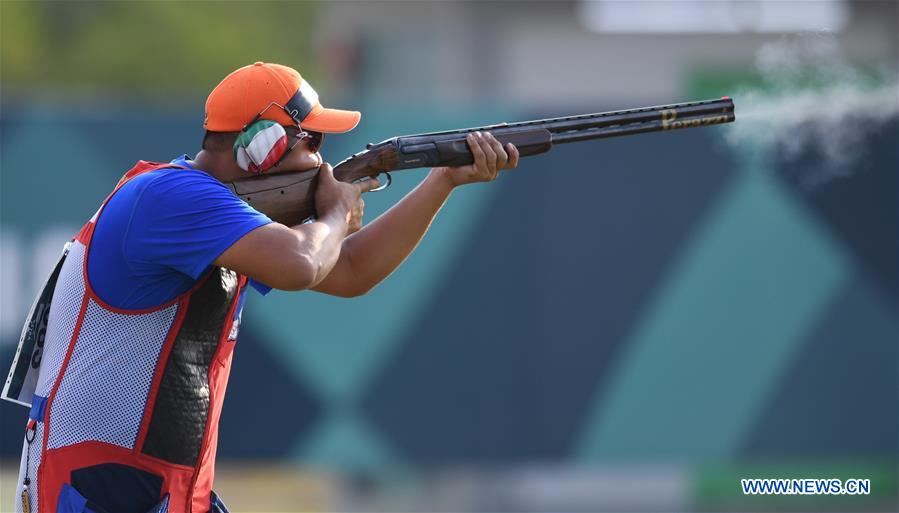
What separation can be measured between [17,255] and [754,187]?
4953mm

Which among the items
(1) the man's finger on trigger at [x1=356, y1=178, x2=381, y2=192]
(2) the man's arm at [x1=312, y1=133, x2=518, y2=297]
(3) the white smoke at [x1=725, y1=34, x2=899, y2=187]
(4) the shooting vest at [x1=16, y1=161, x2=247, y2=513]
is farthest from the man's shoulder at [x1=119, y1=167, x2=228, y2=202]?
(3) the white smoke at [x1=725, y1=34, x2=899, y2=187]

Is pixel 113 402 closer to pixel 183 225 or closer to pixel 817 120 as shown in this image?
pixel 183 225

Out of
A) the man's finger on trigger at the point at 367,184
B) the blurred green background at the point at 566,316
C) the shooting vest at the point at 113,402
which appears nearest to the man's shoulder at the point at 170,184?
the shooting vest at the point at 113,402

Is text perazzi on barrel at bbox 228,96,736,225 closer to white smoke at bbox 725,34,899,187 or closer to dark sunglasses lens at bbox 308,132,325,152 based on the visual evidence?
dark sunglasses lens at bbox 308,132,325,152

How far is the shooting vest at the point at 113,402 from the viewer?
3484 mm

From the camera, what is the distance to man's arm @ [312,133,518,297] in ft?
14.2

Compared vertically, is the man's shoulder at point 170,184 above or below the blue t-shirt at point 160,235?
above

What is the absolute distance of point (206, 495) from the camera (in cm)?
376

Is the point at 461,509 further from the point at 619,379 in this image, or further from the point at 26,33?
the point at 26,33

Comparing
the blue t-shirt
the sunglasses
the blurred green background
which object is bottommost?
the blue t-shirt

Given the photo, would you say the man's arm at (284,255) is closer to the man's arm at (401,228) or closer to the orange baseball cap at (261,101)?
the orange baseball cap at (261,101)

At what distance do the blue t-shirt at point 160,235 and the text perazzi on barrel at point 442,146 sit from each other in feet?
0.96

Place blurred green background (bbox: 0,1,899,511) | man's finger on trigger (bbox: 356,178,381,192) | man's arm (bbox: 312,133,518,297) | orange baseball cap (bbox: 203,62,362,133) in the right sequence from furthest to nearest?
blurred green background (bbox: 0,1,899,511)
man's arm (bbox: 312,133,518,297)
man's finger on trigger (bbox: 356,178,381,192)
orange baseball cap (bbox: 203,62,362,133)

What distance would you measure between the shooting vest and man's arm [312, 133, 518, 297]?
0.88 m
